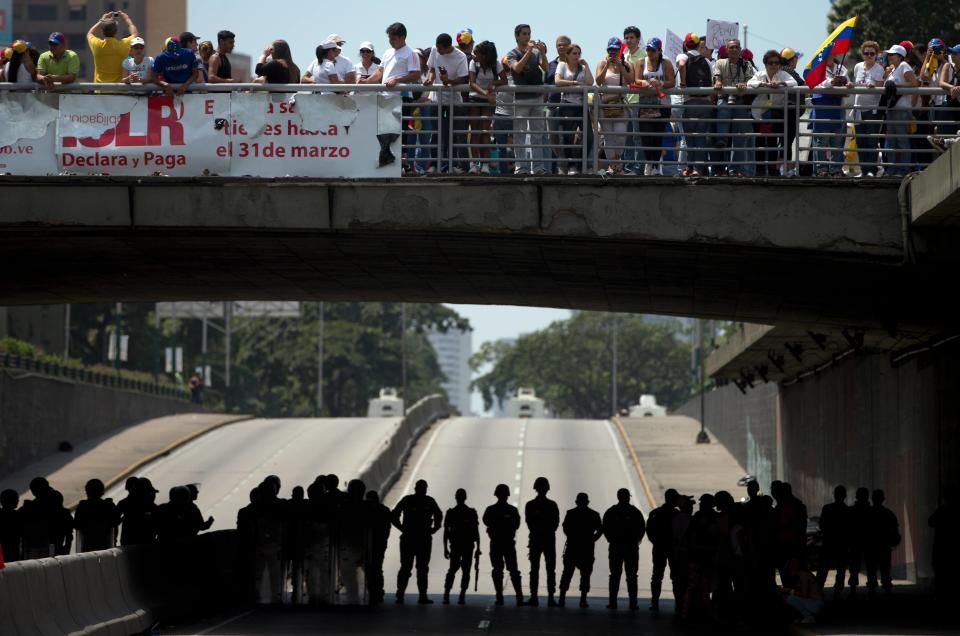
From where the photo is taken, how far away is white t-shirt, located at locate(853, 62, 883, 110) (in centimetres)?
2109

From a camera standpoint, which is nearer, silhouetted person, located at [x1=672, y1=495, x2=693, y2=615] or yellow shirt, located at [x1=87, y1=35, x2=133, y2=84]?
Result: silhouetted person, located at [x1=672, y1=495, x2=693, y2=615]

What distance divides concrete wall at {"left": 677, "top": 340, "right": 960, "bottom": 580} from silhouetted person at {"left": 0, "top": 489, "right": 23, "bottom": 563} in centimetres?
1315

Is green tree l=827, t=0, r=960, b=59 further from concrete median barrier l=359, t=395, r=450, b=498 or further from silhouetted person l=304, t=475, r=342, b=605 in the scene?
silhouetted person l=304, t=475, r=342, b=605

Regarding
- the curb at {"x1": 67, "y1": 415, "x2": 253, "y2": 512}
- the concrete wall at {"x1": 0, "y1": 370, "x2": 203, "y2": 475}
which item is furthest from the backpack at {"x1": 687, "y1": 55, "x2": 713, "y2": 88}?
the concrete wall at {"x1": 0, "y1": 370, "x2": 203, "y2": 475}

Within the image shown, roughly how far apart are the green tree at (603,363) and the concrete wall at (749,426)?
243 feet

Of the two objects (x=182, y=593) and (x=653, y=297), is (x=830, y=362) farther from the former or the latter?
(x=182, y=593)

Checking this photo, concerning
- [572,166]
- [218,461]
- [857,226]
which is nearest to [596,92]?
[572,166]

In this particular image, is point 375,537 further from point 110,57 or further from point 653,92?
point 110,57

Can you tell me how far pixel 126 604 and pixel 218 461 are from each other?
3617 centimetres

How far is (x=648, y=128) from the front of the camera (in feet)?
72.4

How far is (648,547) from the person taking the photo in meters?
38.8

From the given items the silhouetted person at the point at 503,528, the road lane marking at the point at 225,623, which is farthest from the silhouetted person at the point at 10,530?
the silhouetted person at the point at 503,528

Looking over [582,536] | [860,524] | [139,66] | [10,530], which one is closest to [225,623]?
[10,530]

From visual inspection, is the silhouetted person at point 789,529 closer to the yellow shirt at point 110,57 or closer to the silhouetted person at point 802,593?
the silhouetted person at point 802,593
